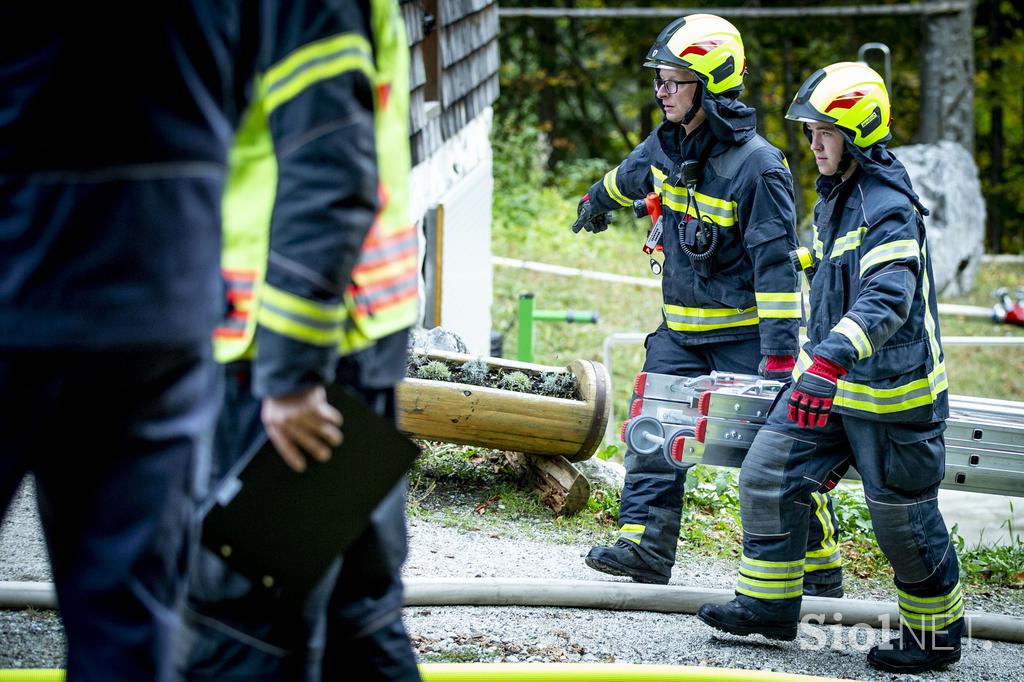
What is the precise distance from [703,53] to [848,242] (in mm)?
1067

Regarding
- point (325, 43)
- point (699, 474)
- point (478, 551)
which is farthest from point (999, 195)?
point (325, 43)

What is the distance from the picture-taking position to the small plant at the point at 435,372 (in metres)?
5.38

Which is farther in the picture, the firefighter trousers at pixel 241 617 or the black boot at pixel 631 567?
the black boot at pixel 631 567

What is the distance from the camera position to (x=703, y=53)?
473 centimetres

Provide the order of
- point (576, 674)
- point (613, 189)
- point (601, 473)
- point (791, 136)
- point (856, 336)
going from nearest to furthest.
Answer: point (576, 674) < point (856, 336) < point (613, 189) < point (601, 473) < point (791, 136)

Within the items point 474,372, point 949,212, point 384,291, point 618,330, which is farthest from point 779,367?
point 949,212

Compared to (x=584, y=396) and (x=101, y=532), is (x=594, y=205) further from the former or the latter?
(x=101, y=532)

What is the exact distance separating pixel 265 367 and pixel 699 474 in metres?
4.62

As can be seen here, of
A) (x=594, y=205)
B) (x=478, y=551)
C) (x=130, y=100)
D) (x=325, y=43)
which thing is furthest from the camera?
(x=594, y=205)

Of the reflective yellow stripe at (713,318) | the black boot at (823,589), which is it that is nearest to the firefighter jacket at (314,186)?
the reflective yellow stripe at (713,318)

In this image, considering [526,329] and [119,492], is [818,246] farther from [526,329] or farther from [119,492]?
[526,329]

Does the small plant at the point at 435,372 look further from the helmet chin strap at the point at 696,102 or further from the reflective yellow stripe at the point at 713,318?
the helmet chin strap at the point at 696,102

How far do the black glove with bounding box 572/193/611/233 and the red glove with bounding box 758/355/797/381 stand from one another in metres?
1.08

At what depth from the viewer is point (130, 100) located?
5.74ft
